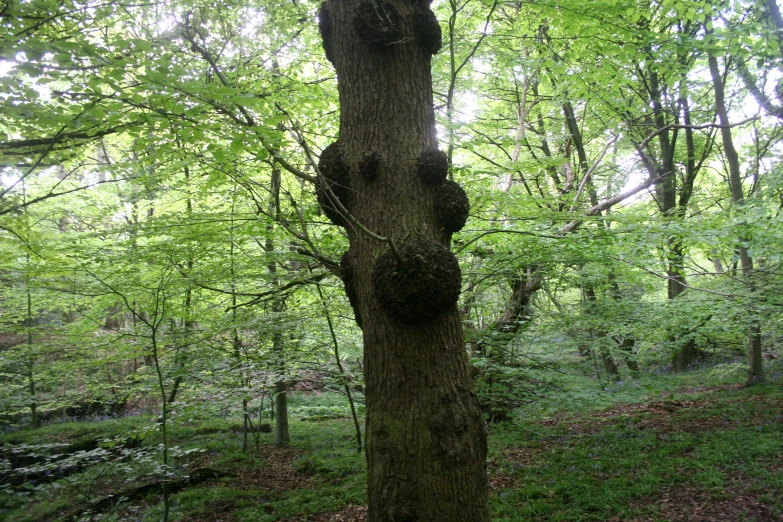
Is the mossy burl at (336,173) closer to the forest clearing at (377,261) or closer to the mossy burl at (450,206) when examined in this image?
the forest clearing at (377,261)

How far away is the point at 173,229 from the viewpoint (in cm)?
498

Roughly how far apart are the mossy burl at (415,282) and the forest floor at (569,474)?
2.94 meters

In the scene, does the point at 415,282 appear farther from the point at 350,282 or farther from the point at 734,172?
the point at 734,172

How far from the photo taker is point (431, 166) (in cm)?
228

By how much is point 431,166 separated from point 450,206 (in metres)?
0.23

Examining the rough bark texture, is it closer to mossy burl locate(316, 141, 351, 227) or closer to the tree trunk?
mossy burl locate(316, 141, 351, 227)

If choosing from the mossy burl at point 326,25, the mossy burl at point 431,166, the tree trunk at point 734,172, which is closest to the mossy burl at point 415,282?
the mossy burl at point 431,166

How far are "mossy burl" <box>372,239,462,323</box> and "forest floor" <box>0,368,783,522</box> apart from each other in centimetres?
294

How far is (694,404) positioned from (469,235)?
7.28 metres

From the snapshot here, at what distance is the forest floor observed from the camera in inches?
182

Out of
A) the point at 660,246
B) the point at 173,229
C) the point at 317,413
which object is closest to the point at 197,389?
the point at 173,229

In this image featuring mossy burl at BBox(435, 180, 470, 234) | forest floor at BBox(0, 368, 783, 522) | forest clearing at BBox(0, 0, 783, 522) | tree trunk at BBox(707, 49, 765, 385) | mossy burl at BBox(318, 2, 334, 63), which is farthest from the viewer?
tree trunk at BBox(707, 49, 765, 385)

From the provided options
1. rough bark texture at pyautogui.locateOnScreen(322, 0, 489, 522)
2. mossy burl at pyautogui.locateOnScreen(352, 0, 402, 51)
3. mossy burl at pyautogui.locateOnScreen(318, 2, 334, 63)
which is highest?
mossy burl at pyautogui.locateOnScreen(318, 2, 334, 63)

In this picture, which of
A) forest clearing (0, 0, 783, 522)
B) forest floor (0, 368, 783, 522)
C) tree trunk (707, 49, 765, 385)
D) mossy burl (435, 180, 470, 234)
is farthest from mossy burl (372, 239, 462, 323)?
tree trunk (707, 49, 765, 385)
